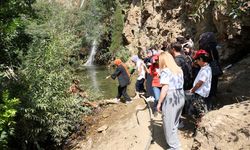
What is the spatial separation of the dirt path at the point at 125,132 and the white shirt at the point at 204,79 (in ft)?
3.40

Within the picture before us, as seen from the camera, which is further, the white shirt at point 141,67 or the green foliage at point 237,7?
the white shirt at point 141,67

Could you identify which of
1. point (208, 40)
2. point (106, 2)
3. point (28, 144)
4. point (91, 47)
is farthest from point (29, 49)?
point (91, 47)

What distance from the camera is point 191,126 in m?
8.50

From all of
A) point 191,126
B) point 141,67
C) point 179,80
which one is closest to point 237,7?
point 179,80

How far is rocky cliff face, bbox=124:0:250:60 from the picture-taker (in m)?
14.9

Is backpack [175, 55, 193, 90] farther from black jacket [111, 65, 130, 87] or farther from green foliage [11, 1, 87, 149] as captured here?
green foliage [11, 1, 87, 149]

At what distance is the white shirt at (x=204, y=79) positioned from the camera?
7.48 meters

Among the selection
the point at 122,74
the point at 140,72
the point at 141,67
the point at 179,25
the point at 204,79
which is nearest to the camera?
the point at 204,79

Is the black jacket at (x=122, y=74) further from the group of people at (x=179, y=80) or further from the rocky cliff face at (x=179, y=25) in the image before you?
the rocky cliff face at (x=179, y=25)

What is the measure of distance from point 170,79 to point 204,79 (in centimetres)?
108

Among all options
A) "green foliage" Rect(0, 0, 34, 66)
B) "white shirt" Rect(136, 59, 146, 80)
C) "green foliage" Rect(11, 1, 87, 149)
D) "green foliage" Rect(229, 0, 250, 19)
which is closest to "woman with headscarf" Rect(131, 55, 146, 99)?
"white shirt" Rect(136, 59, 146, 80)

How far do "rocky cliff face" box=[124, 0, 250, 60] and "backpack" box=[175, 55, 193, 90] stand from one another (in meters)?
1.68

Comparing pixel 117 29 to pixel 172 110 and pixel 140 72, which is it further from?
pixel 172 110

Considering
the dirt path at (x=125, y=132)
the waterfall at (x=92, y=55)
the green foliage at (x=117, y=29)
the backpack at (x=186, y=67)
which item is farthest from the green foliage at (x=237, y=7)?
the waterfall at (x=92, y=55)
